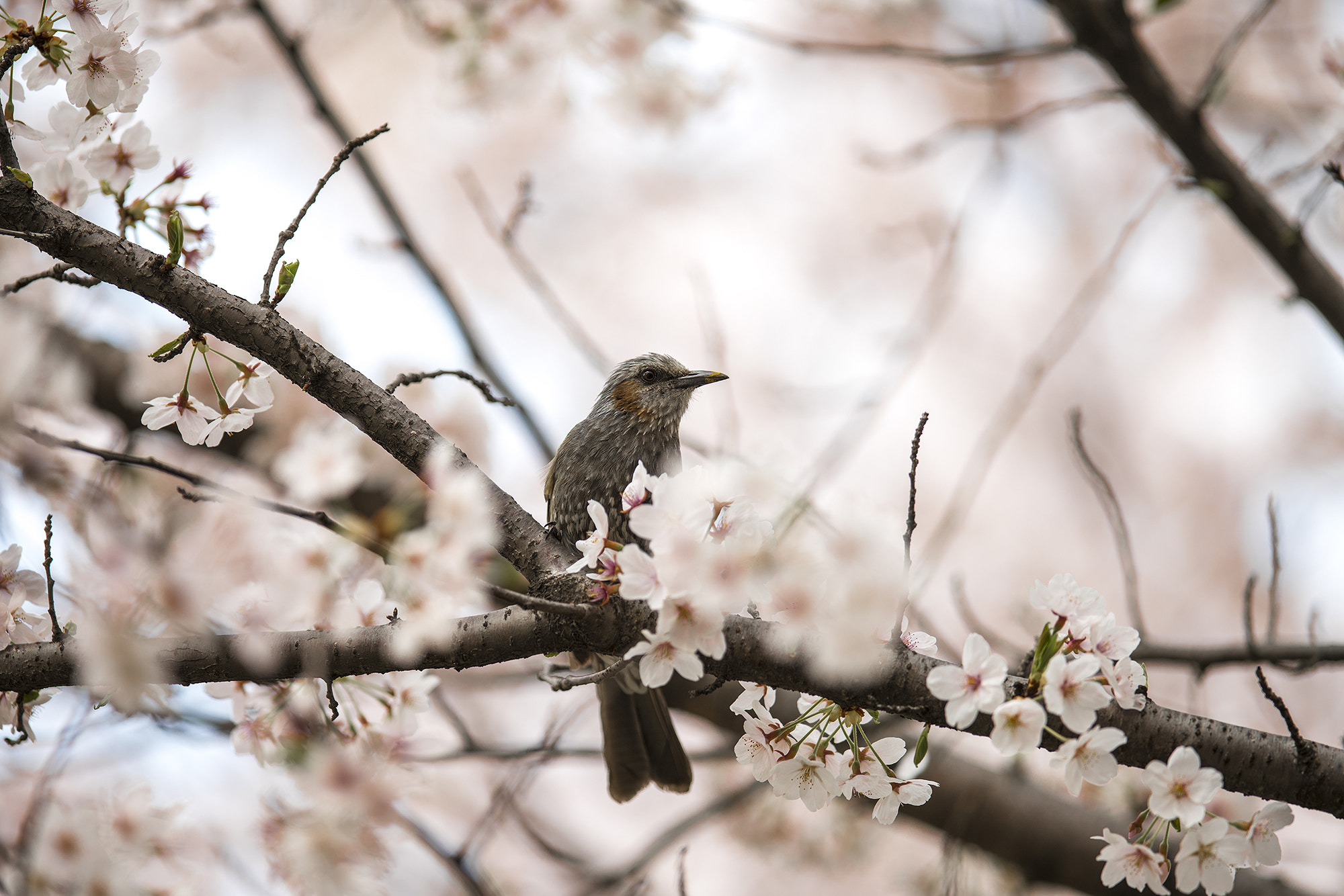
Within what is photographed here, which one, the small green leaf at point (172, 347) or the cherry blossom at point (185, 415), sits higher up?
the small green leaf at point (172, 347)

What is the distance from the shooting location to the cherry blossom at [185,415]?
5.74 feet

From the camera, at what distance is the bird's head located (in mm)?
3381

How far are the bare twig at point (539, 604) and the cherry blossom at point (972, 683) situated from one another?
1.96 ft

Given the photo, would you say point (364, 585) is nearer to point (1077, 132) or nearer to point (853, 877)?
point (853, 877)

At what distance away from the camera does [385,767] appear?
180cm

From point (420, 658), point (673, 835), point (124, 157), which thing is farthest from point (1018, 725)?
point (124, 157)

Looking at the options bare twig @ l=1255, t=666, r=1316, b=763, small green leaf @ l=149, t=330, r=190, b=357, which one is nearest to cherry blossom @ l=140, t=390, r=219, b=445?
small green leaf @ l=149, t=330, r=190, b=357

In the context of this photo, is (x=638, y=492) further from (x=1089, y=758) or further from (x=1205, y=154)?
(x=1205, y=154)

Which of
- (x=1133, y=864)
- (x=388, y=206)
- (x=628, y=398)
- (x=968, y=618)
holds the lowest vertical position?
(x=1133, y=864)

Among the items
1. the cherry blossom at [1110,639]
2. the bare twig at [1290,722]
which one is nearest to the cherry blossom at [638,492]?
the cherry blossom at [1110,639]

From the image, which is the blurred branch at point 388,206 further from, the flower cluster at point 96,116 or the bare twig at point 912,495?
the bare twig at point 912,495

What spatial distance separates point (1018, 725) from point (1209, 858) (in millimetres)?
445

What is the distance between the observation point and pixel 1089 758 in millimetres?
1479

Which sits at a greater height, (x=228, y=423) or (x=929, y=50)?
(x=929, y=50)
